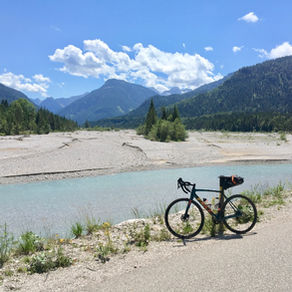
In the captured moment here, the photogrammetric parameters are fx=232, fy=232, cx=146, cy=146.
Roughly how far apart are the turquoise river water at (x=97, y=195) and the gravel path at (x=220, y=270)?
467 centimetres

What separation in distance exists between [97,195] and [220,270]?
13.4 meters

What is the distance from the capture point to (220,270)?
4672 millimetres

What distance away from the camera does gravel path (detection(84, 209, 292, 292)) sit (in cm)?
422

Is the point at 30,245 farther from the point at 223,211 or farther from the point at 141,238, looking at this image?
the point at 223,211

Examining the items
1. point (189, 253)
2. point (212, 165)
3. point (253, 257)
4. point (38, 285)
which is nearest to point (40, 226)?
point (38, 285)

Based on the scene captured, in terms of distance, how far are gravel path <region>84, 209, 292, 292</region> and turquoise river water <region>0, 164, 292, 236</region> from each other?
4674 millimetres

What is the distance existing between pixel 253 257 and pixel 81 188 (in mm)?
16076

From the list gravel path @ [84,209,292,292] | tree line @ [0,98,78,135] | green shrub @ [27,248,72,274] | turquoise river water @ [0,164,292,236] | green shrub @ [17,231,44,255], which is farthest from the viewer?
tree line @ [0,98,78,135]

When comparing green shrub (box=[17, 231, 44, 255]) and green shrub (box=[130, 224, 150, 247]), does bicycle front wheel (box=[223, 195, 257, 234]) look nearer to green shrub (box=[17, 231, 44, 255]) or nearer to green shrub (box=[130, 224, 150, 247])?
green shrub (box=[130, 224, 150, 247])

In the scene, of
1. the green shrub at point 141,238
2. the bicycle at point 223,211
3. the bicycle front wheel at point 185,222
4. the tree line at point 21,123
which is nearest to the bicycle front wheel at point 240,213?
the bicycle at point 223,211

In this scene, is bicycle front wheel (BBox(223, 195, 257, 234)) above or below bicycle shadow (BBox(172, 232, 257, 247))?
above

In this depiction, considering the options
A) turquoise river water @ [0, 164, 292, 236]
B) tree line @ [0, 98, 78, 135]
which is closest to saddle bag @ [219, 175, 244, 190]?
turquoise river water @ [0, 164, 292, 236]

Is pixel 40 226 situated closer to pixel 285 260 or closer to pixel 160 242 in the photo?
pixel 160 242

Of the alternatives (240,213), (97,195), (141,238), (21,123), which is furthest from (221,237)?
(21,123)
